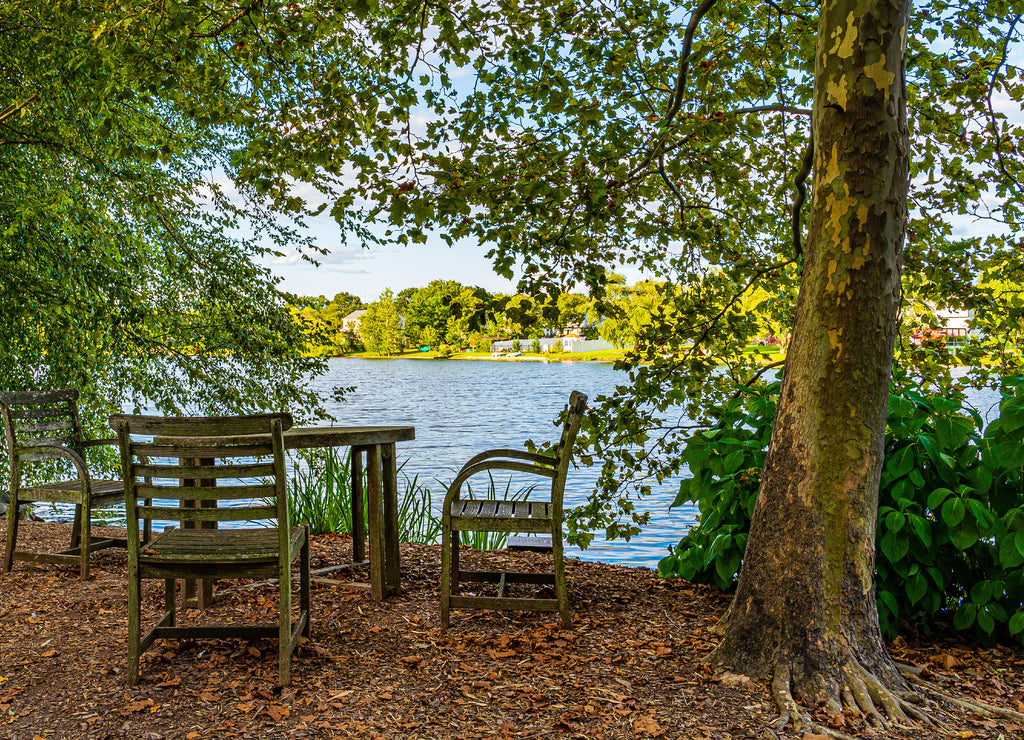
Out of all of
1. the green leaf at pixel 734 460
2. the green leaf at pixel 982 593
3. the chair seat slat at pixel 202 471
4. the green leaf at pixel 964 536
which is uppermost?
the chair seat slat at pixel 202 471

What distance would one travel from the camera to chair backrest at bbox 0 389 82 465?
4629 millimetres

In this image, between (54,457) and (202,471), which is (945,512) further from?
(54,457)

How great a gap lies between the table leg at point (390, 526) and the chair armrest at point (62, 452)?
182 cm

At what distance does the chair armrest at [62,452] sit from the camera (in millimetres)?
4434

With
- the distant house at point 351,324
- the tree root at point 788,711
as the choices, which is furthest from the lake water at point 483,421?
the tree root at point 788,711

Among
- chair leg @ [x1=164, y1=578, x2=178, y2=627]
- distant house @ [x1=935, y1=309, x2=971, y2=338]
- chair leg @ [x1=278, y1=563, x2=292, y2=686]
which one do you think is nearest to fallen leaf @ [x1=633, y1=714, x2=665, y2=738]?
chair leg @ [x1=278, y1=563, x2=292, y2=686]

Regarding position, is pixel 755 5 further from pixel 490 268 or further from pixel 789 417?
pixel 789 417

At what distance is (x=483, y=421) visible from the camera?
19.9m

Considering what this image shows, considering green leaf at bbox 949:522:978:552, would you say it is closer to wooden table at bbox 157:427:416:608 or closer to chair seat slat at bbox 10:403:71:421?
wooden table at bbox 157:427:416:608

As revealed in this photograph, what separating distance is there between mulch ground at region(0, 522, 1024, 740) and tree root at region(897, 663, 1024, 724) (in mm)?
53

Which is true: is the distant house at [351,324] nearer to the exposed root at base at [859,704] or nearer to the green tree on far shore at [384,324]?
the green tree on far shore at [384,324]

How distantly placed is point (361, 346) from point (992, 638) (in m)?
5.08

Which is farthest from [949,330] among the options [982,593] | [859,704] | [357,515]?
[357,515]

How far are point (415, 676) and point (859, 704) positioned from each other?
1655mm
